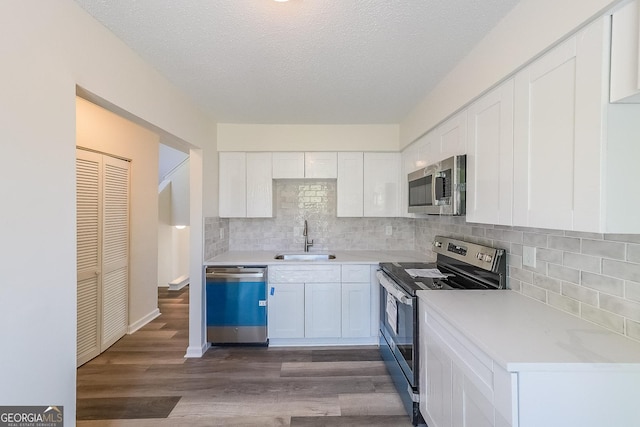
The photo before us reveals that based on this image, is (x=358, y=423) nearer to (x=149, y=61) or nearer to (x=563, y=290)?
(x=563, y=290)

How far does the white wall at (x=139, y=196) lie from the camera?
2.91m

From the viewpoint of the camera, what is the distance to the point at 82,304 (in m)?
2.60

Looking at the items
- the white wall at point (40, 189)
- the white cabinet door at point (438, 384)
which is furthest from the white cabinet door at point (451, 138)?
the white wall at point (40, 189)

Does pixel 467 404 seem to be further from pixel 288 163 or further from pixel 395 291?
pixel 288 163

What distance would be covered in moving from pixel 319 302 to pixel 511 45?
2.52 m

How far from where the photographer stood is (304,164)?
333 cm

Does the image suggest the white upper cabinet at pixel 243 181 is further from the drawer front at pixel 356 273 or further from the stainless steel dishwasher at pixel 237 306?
the drawer front at pixel 356 273

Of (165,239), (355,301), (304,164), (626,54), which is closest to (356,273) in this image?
(355,301)

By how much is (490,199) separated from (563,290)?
22.5 inches

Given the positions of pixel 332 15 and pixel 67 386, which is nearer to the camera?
pixel 67 386

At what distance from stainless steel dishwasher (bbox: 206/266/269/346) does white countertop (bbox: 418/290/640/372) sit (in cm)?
181

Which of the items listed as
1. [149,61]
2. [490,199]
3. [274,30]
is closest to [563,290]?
[490,199]

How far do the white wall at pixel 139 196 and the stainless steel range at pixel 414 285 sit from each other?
2.80m

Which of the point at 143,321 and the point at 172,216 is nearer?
the point at 143,321
